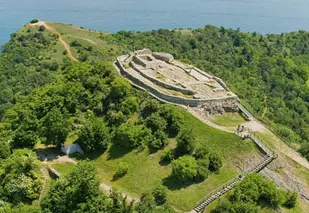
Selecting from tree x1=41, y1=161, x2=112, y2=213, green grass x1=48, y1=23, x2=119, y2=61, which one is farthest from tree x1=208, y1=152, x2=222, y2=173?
green grass x1=48, y1=23, x2=119, y2=61

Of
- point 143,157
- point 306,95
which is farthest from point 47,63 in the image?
point 306,95

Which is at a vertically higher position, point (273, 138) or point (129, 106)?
point (129, 106)

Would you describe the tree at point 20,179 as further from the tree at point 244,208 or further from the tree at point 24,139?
the tree at point 244,208

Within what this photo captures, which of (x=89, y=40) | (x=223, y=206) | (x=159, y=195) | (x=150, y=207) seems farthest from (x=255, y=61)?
(x=150, y=207)

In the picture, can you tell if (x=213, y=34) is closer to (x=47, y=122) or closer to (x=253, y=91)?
(x=253, y=91)

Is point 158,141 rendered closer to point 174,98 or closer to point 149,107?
point 149,107

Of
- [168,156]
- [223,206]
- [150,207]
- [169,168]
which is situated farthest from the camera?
[168,156]
